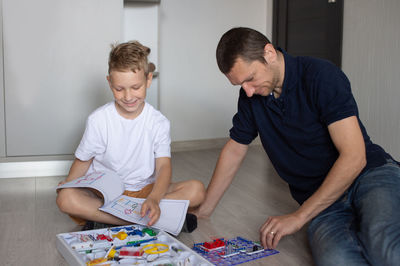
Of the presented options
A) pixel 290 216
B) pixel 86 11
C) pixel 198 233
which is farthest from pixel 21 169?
pixel 290 216

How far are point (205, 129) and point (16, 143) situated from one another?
142cm

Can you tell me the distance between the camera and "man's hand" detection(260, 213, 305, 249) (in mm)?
1188

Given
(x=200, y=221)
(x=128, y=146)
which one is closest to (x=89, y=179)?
(x=128, y=146)

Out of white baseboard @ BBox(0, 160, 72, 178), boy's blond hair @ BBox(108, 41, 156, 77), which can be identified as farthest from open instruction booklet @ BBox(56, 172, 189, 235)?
white baseboard @ BBox(0, 160, 72, 178)

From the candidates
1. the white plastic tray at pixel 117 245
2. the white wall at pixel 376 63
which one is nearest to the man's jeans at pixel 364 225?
the white plastic tray at pixel 117 245

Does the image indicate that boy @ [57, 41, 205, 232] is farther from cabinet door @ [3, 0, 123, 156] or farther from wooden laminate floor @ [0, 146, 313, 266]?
cabinet door @ [3, 0, 123, 156]

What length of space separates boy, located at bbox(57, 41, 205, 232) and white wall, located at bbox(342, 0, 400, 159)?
53.6 inches

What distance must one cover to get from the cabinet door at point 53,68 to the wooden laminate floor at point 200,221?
257 mm

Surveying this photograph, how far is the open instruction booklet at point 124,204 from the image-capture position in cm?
137

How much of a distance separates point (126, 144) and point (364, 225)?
0.81 metres

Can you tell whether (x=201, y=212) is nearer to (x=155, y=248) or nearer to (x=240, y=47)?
(x=155, y=248)

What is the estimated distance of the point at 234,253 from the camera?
4.21 feet

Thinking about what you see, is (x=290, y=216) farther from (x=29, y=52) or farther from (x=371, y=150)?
(x=29, y=52)

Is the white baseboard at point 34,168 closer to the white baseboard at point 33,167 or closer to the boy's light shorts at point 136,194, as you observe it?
the white baseboard at point 33,167
